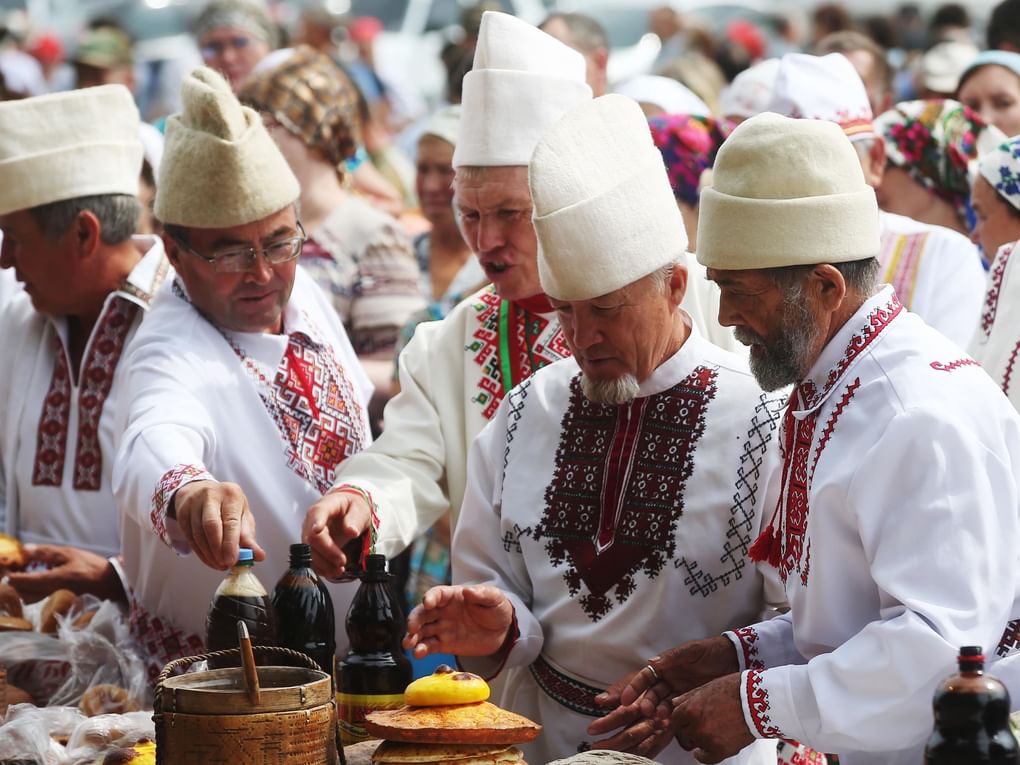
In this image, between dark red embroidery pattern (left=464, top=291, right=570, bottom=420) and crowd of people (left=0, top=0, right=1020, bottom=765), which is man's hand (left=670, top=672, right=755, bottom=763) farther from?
dark red embroidery pattern (left=464, top=291, right=570, bottom=420)

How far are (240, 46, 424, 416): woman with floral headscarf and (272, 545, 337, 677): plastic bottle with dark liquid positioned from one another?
2.28 m

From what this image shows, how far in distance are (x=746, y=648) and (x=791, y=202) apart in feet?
2.95

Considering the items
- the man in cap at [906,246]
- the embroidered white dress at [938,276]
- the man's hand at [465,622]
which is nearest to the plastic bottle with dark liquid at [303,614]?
the man's hand at [465,622]

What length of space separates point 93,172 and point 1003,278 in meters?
2.71

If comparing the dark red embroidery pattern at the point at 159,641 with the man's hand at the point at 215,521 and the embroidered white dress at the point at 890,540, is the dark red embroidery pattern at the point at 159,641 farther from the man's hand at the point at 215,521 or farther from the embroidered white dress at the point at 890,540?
the embroidered white dress at the point at 890,540

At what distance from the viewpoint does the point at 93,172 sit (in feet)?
15.4

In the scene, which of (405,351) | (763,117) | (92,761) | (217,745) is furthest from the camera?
(405,351)

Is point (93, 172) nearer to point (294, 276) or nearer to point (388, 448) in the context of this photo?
point (294, 276)

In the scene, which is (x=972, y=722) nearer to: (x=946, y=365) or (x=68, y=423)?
(x=946, y=365)

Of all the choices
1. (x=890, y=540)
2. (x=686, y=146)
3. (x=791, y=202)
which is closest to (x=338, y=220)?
(x=686, y=146)

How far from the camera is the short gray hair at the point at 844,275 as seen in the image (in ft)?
9.87

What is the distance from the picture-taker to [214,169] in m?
4.05

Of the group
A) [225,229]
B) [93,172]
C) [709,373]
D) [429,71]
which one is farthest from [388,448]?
[429,71]

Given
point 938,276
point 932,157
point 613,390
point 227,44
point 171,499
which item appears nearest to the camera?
point 613,390
